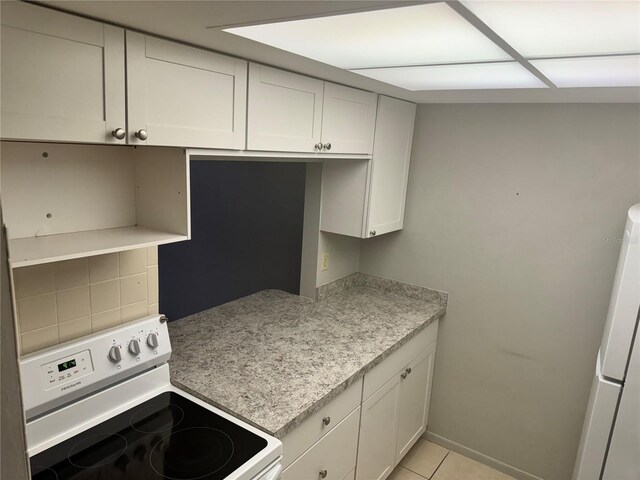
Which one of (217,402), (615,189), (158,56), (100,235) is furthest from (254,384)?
(615,189)

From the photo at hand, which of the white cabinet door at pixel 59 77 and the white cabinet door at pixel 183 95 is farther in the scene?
the white cabinet door at pixel 183 95

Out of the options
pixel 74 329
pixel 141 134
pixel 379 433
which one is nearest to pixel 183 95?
pixel 141 134

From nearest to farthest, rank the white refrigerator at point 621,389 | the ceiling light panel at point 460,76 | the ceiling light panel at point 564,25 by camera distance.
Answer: the ceiling light panel at point 564,25 < the ceiling light panel at point 460,76 < the white refrigerator at point 621,389

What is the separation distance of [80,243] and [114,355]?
42 cm

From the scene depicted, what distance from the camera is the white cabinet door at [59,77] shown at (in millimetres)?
1033

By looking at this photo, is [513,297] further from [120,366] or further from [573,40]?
[120,366]

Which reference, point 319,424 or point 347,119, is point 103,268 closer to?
point 319,424

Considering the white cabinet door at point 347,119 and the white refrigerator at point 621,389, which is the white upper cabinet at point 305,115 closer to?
the white cabinet door at point 347,119

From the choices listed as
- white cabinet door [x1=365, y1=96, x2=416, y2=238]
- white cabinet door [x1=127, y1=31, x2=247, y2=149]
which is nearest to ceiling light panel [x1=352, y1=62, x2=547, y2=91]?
white cabinet door [x1=365, y1=96, x2=416, y2=238]

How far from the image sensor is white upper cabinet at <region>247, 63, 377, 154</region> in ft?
5.46

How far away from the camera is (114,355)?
1521 mm

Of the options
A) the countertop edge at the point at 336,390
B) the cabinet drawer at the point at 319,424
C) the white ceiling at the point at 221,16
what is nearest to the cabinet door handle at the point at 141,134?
the white ceiling at the point at 221,16

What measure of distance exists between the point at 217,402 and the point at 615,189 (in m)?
2.04

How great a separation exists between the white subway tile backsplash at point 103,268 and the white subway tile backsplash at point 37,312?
0.46 ft
